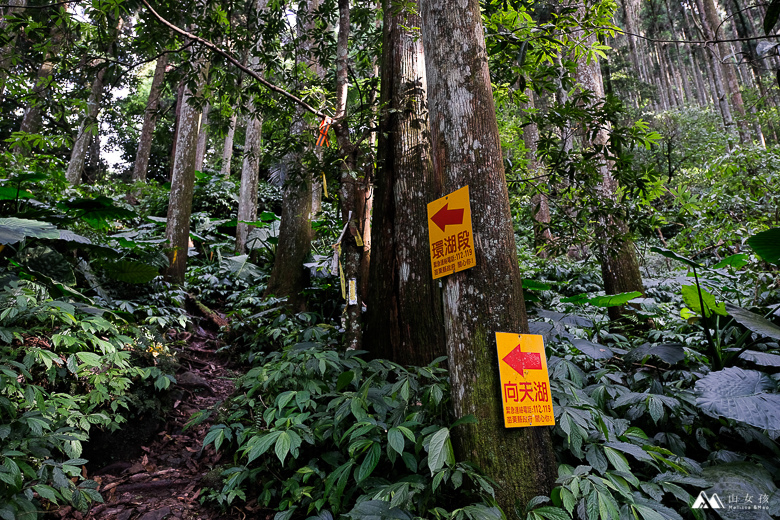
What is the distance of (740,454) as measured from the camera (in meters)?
2.12

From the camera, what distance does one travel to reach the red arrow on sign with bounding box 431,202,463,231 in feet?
6.70

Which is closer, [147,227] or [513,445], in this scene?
[513,445]

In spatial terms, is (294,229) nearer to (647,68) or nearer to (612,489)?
(612,489)

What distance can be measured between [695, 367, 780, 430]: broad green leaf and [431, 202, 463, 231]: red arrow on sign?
1.37 meters

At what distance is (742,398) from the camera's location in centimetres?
193

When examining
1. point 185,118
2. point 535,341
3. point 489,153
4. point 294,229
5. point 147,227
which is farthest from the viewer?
point 147,227

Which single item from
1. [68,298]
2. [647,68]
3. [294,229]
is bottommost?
[68,298]

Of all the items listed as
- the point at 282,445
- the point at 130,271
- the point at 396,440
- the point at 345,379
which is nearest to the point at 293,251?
the point at 130,271

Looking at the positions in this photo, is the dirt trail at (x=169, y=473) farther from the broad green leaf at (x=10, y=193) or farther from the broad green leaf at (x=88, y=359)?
the broad green leaf at (x=10, y=193)

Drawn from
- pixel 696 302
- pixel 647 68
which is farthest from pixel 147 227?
pixel 647 68

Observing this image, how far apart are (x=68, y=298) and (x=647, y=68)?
113 ft

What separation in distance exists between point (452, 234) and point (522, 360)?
0.67 m

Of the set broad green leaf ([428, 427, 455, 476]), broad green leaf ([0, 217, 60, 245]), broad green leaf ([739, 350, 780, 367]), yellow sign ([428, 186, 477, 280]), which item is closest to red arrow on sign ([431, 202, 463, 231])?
yellow sign ([428, 186, 477, 280])

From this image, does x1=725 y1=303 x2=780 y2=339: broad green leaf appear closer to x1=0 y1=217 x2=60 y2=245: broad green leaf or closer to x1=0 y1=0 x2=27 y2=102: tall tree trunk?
x1=0 y1=217 x2=60 y2=245: broad green leaf
